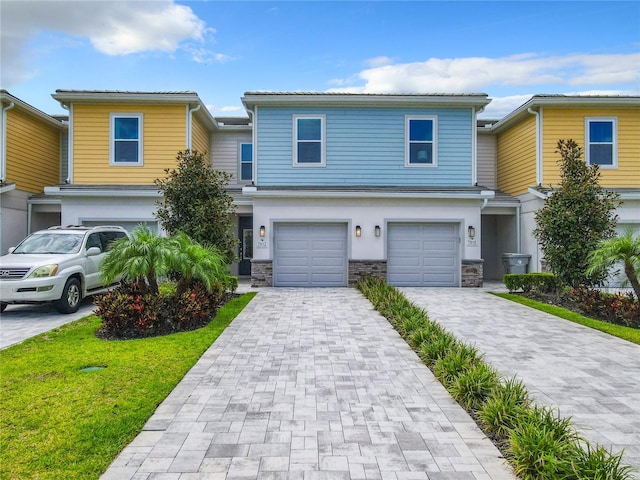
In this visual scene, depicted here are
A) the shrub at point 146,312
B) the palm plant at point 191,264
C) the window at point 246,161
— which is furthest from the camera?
the window at point 246,161

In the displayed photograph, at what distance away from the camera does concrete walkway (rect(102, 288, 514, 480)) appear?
3.02m

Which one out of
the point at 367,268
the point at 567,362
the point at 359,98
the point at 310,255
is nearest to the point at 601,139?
the point at 359,98

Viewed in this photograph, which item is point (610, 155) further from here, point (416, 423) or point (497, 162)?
point (416, 423)

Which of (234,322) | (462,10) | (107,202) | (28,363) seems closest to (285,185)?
(107,202)

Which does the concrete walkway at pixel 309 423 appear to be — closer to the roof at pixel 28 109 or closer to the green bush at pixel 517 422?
the green bush at pixel 517 422

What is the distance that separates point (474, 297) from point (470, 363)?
6.82 m

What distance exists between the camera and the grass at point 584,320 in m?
7.16

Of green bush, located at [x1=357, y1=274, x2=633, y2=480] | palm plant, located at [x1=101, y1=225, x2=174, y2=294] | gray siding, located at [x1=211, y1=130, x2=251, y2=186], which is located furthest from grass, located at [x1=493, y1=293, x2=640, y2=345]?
gray siding, located at [x1=211, y1=130, x2=251, y2=186]

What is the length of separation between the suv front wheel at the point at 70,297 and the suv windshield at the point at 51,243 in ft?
2.58

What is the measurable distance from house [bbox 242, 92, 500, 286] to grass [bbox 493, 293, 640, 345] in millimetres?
2851

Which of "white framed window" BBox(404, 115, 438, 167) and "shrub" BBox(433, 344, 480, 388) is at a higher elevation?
"white framed window" BBox(404, 115, 438, 167)

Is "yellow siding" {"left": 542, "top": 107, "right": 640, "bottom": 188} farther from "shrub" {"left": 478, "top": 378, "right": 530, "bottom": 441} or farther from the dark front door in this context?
"shrub" {"left": 478, "top": 378, "right": 530, "bottom": 441}

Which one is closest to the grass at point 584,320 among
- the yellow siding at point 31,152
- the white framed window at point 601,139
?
the white framed window at point 601,139

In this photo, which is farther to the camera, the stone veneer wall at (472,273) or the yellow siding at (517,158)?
the yellow siding at (517,158)
